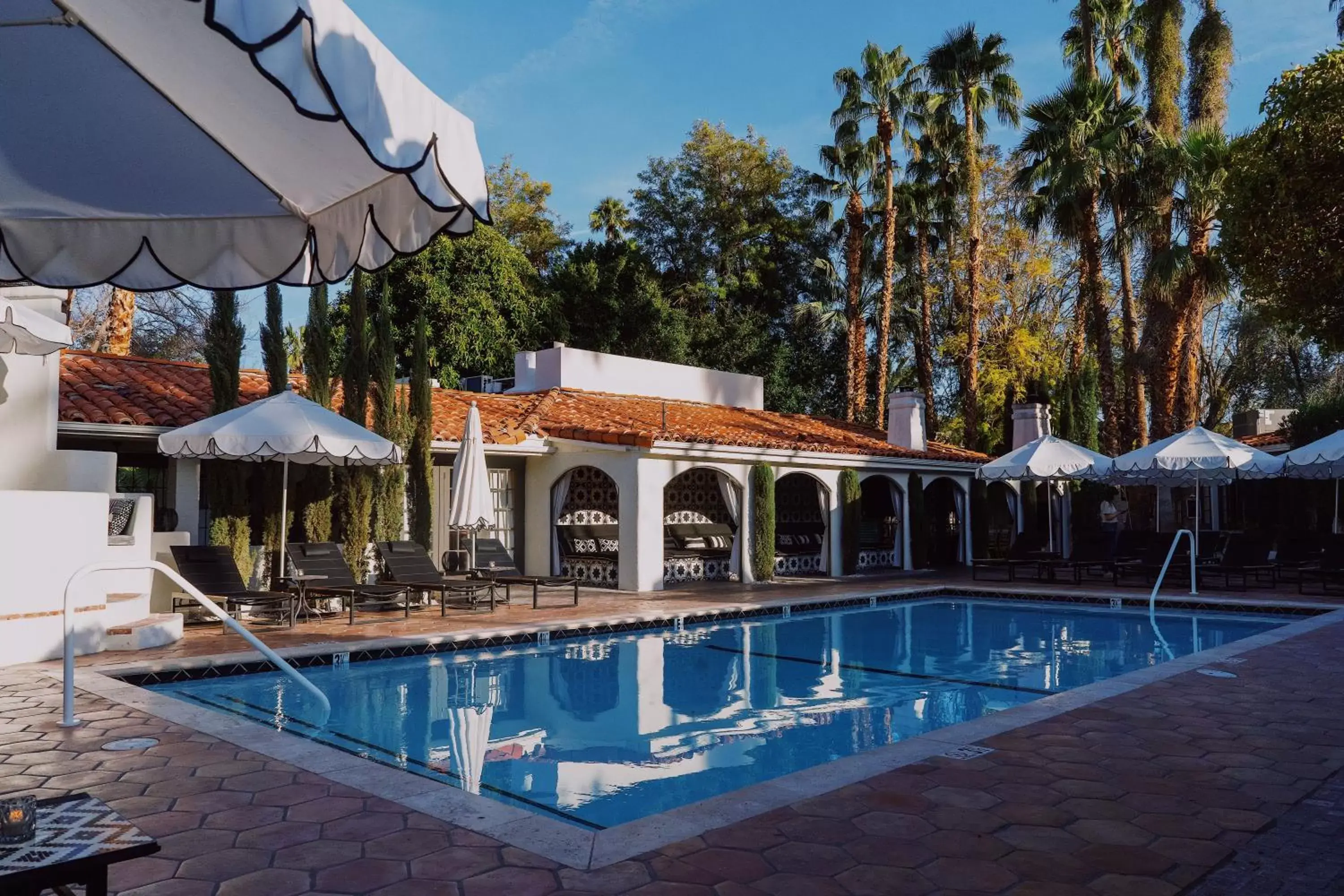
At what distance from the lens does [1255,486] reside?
24.1 meters

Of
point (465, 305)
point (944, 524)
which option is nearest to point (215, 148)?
point (944, 524)

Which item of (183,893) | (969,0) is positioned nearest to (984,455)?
(969,0)

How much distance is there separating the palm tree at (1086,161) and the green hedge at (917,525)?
513cm

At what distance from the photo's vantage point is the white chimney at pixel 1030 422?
24.9 meters

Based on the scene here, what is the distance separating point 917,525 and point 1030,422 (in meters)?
5.21

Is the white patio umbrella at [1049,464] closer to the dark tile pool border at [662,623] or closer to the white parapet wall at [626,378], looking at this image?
the dark tile pool border at [662,623]

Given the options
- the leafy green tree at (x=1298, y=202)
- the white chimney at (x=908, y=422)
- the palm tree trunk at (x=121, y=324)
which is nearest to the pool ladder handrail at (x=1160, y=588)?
the white chimney at (x=908, y=422)

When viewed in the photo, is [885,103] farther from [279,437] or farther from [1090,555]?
Answer: [279,437]

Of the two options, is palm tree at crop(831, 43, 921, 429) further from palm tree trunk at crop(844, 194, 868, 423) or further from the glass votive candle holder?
the glass votive candle holder

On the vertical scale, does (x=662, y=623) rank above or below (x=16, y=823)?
below

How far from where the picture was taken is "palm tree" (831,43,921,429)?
28047mm

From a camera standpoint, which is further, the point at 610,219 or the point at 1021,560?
the point at 610,219

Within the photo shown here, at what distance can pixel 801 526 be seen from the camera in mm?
22922

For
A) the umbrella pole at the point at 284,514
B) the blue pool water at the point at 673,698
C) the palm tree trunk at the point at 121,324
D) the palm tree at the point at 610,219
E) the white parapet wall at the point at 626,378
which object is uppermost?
the palm tree at the point at 610,219
